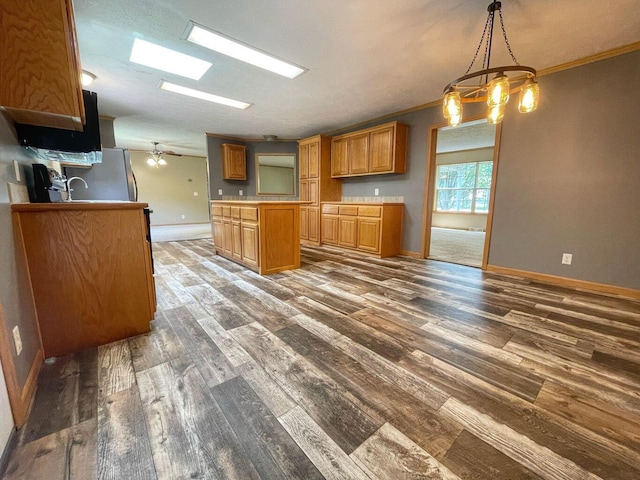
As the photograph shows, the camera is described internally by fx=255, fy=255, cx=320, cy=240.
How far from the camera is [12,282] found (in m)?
1.27

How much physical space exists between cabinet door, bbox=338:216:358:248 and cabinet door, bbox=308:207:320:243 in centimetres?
64

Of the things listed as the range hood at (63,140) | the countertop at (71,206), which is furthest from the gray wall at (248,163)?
the countertop at (71,206)

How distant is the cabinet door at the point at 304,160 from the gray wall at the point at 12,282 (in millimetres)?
4600

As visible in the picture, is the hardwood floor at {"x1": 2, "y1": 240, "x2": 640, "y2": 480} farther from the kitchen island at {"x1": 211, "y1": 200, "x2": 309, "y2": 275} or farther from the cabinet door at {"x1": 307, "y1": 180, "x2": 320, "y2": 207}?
the cabinet door at {"x1": 307, "y1": 180, "x2": 320, "y2": 207}

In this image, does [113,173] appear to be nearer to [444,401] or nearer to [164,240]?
[164,240]

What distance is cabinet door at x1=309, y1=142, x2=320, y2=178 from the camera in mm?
5434

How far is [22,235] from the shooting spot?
146cm

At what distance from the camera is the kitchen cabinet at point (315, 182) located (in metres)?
5.43

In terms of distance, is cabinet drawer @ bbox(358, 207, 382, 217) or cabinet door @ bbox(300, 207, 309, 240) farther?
cabinet door @ bbox(300, 207, 309, 240)

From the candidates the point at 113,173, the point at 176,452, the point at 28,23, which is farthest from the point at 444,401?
the point at 113,173

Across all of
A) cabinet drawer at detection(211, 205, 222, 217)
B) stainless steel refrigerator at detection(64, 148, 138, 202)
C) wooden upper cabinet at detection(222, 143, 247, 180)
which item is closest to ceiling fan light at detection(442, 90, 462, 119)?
cabinet drawer at detection(211, 205, 222, 217)

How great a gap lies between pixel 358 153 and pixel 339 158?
505 millimetres

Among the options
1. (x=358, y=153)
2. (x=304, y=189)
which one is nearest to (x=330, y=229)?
(x=304, y=189)

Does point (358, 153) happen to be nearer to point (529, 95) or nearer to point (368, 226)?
point (368, 226)
